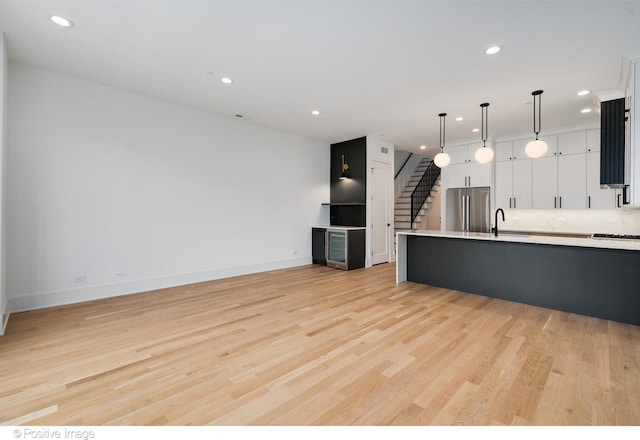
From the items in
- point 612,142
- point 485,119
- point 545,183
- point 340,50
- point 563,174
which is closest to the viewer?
point 340,50

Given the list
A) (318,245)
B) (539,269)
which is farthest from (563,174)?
(318,245)

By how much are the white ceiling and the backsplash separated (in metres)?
2.10

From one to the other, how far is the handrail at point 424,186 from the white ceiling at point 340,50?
482cm

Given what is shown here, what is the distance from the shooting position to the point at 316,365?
7.49 ft

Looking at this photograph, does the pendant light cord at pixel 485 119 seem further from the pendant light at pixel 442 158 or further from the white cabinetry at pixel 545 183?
the white cabinetry at pixel 545 183

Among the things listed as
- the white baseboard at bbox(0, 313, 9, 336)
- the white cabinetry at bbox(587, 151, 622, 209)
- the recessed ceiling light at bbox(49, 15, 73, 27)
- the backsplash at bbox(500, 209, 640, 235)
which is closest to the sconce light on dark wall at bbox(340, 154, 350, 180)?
the backsplash at bbox(500, 209, 640, 235)

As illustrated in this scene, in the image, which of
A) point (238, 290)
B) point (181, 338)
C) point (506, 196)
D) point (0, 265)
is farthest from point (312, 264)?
point (0, 265)

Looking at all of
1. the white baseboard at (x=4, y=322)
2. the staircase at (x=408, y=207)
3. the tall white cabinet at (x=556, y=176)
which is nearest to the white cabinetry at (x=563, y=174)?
the tall white cabinet at (x=556, y=176)

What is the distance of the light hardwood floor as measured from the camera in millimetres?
1734

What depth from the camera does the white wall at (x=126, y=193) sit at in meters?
3.57

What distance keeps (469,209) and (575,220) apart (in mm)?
1924

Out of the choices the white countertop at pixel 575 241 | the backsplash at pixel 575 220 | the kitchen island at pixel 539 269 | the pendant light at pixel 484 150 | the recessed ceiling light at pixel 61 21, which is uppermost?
the recessed ceiling light at pixel 61 21

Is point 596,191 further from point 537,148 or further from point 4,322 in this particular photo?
point 4,322
